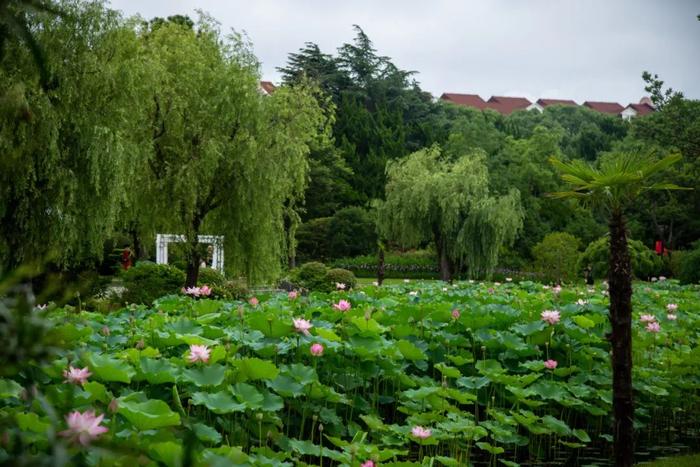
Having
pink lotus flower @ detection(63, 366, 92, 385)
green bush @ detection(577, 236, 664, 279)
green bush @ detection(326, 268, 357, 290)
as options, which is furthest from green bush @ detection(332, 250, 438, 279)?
pink lotus flower @ detection(63, 366, 92, 385)

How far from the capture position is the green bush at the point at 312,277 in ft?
65.5

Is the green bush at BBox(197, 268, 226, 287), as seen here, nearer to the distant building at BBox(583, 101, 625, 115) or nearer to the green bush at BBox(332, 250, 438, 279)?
the green bush at BBox(332, 250, 438, 279)

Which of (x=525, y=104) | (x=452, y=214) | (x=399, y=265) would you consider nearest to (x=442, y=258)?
(x=452, y=214)

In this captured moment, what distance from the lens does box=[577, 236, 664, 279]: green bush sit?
25105 mm

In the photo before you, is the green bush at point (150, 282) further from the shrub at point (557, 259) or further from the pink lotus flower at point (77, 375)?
the shrub at point (557, 259)

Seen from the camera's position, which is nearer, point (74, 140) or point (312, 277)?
point (74, 140)

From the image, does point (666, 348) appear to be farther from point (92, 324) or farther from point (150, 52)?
point (150, 52)

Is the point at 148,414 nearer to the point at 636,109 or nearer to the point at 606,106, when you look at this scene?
the point at 636,109

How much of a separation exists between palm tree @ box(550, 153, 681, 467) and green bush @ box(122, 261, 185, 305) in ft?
35.2

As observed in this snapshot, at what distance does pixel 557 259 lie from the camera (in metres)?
26.3

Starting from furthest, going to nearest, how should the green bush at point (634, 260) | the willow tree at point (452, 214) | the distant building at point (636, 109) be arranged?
→ the distant building at point (636, 109) < the green bush at point (634, 260) < the willow tree at point (452, 214)

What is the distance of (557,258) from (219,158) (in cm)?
1551

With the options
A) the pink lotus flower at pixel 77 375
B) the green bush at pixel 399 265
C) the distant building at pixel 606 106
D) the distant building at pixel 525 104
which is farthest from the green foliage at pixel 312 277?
the distant building at pixel 606 106

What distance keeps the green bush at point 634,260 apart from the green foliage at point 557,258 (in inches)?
17.0
